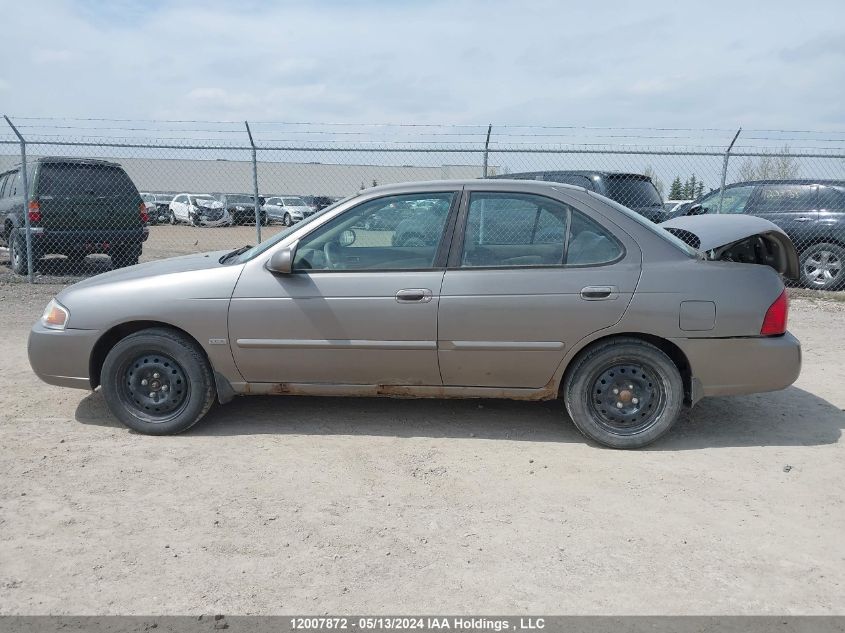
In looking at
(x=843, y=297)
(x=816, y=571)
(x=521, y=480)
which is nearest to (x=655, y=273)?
(x=521, y=480)

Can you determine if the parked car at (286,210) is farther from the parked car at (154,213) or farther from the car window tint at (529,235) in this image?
the car window tint at (529,235)

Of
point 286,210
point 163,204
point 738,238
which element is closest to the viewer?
point 738,238

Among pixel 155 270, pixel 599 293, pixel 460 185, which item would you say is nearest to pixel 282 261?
pixel 155 270

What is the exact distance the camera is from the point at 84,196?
11.0m

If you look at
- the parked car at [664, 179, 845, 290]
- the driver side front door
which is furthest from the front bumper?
the parked car at [664, 179, 845, 290]

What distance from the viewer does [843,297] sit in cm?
1023

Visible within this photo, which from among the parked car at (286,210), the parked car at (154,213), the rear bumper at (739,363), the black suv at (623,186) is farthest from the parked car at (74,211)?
the parked car at (154,213)

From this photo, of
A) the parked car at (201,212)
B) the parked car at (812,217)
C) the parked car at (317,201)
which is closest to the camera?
the parked car at (812,217)

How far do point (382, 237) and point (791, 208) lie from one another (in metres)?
8.67

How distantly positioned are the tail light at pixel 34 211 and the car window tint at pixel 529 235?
8600 mm

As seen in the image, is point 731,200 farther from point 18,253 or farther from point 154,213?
point 154,213

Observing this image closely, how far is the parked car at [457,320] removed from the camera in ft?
14.1

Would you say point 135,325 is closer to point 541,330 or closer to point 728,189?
point 541,330

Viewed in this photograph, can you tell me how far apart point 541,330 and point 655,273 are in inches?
30.0
